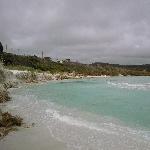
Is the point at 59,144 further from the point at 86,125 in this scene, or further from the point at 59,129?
the point at 86,125

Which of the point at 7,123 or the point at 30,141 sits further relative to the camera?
the point at 7,123

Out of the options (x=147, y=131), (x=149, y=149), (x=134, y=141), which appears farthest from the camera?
(x=147, y=131)

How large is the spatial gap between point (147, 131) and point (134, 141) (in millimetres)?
2722

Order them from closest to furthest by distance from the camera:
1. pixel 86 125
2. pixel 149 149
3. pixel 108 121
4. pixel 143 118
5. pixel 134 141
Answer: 1. pixel 149 149
2. pixel 134 141
3. pixel 86 125
4. pixel 108 121
5. pixel 143 118

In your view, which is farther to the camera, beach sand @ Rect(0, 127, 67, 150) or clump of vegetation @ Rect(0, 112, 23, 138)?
clump of vegetation @ Rect(0, 112, 23, 138)

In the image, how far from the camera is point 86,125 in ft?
59.6

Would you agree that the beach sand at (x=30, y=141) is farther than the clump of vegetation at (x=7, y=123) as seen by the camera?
No

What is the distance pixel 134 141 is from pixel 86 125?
14.1 feet

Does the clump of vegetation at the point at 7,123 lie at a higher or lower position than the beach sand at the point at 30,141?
higher

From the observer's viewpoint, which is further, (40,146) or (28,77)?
(28,77)

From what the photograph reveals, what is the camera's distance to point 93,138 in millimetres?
14945

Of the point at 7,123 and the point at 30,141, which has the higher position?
the point at 7,123

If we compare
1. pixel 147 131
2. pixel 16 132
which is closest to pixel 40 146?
pixel 16 132

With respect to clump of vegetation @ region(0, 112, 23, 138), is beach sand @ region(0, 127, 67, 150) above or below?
below
